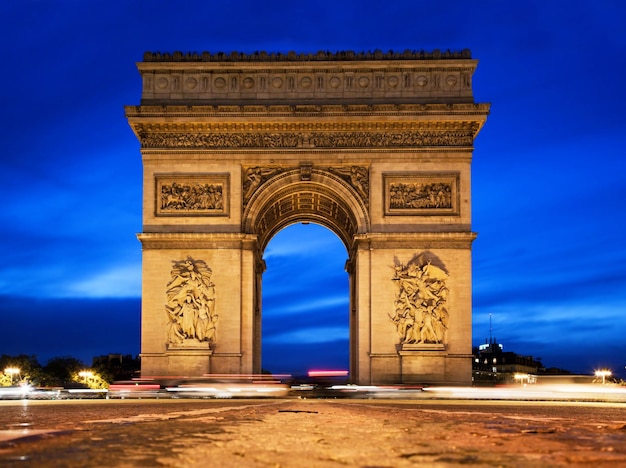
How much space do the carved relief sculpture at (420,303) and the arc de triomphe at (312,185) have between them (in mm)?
53

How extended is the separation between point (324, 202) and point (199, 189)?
589 centimetres

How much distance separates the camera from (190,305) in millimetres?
31359

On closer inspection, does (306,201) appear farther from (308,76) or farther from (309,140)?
(308,76)

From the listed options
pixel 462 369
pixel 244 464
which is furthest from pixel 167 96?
pixel 244 464

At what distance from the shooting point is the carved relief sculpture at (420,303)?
102 feet

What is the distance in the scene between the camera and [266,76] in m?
32.7

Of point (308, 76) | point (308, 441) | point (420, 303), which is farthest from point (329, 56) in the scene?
point (308, 441)

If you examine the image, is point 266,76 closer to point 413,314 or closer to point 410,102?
point 410,102

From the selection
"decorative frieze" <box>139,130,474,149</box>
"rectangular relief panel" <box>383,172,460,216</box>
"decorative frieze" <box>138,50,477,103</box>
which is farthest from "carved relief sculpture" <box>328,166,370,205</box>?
"decorative frieze" <box>138,50,477,103</box>

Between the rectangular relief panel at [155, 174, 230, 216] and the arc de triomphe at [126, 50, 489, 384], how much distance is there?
4 centimetres

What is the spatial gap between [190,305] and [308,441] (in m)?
20.8

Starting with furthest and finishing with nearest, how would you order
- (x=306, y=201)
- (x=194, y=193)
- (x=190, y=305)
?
(x=306, y=201) < (x=194, y=193) < (x=190, y=305)

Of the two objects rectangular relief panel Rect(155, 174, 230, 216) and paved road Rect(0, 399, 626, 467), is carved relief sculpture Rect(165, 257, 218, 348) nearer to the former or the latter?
rectangular relief panel Rect(155, 174, 230, 216)

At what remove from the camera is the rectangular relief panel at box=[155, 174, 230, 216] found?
3216 cm
